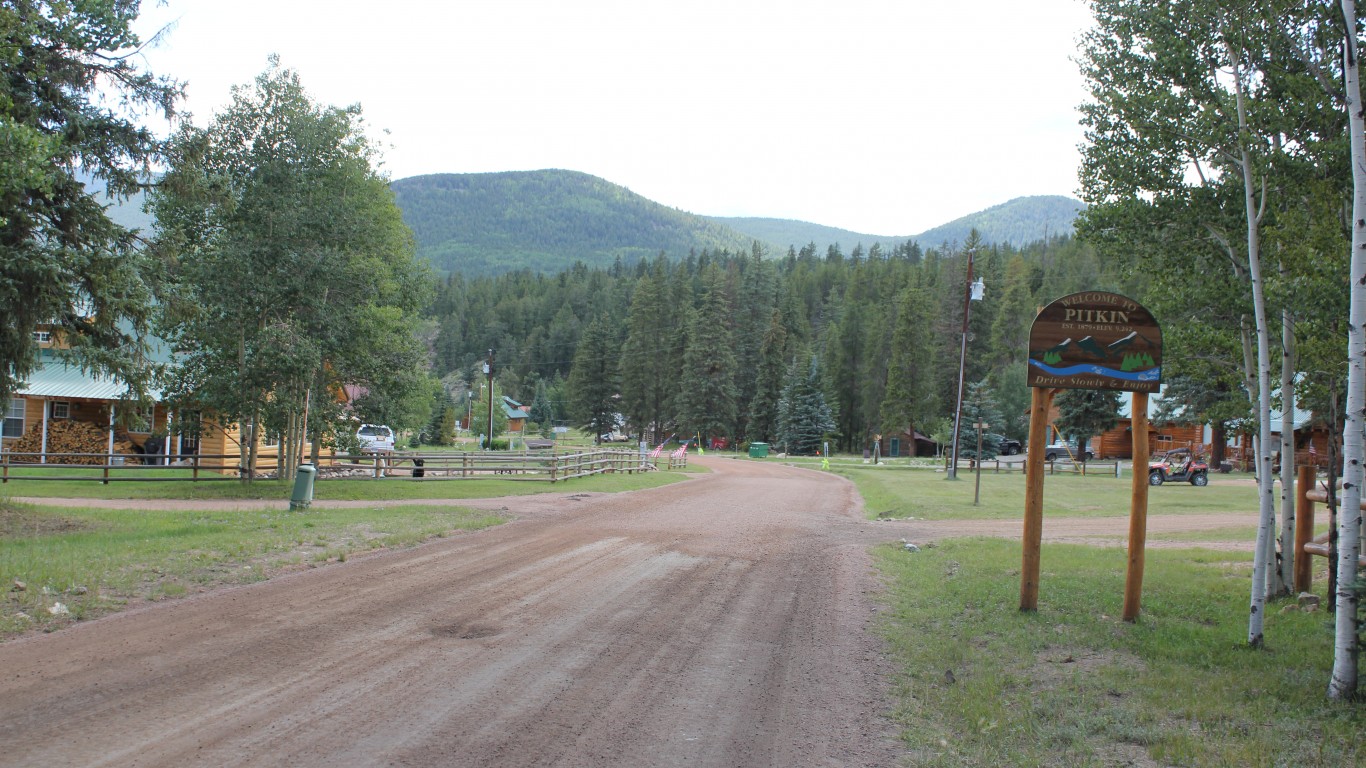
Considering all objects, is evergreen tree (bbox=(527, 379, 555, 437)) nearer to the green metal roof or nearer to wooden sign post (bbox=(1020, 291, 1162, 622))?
the green metal roof

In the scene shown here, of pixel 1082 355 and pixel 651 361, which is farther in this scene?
pixel 651 361

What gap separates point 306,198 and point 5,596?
58.1ft

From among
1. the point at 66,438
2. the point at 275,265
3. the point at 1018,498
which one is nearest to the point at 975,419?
the point at 1018,498

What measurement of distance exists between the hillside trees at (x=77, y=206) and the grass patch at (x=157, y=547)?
2.60m

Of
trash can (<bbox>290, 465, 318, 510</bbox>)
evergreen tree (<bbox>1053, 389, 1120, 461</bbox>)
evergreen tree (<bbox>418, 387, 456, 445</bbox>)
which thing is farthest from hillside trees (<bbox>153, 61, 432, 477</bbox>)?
evergreen tree (<bbox>418, 387, 456, 445</bbox>)

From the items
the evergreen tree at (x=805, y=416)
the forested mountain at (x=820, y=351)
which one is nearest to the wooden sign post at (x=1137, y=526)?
the forested mountain at (x=820, y=351)

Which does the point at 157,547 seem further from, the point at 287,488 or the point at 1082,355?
the point at 287,488

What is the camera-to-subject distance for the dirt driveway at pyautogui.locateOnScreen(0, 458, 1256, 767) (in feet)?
16.4

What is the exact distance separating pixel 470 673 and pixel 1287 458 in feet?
26.4

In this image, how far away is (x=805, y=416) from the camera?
73.0 m

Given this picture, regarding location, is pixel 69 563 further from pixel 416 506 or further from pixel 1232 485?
pixel 1232 485

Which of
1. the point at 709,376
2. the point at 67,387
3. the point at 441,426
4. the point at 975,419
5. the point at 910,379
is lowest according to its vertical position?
the point at 441,426

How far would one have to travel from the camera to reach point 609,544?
13.6m

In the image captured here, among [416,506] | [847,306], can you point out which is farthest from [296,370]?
[847,306]
